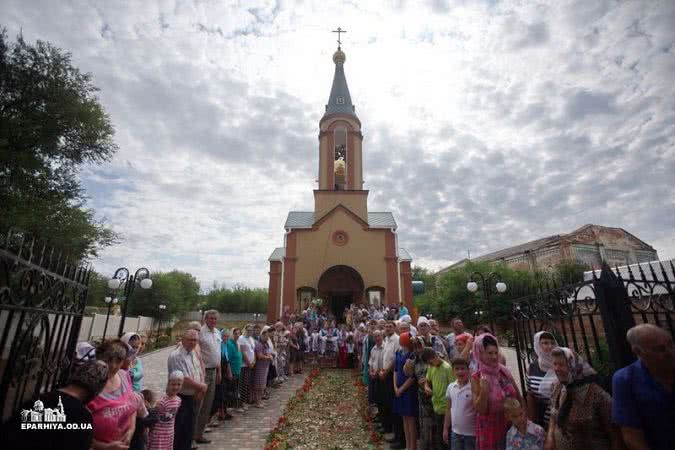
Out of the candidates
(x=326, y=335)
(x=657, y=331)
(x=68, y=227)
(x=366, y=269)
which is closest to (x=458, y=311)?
(x=366, y=269)

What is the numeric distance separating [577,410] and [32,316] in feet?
13.2

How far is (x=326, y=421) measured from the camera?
6.74 metres

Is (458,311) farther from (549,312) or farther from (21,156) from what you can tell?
(21,156)

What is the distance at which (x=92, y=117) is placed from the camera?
49.8 ft

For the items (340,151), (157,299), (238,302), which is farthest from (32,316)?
(238,302)

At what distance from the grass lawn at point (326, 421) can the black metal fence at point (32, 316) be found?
3.63 metres

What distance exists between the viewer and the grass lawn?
5516 millimetres

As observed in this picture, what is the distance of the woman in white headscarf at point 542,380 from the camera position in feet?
10.6

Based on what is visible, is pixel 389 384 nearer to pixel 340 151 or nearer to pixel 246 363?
pixel 246 363

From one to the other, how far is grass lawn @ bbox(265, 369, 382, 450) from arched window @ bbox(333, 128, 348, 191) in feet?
52.7

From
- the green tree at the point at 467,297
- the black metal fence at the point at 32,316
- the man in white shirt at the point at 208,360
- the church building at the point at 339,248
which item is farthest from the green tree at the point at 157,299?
the black metal fence at the point at 32,316

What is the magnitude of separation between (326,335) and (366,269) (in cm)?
788

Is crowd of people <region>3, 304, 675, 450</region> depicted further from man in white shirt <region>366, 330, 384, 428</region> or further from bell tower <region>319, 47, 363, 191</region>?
bell tower <region>319, 47, 363, 191</region>

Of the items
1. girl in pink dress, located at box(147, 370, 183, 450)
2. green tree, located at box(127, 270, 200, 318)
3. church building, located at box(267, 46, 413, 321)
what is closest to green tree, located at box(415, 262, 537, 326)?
church building, located at box(267, 46, 413, 321)
